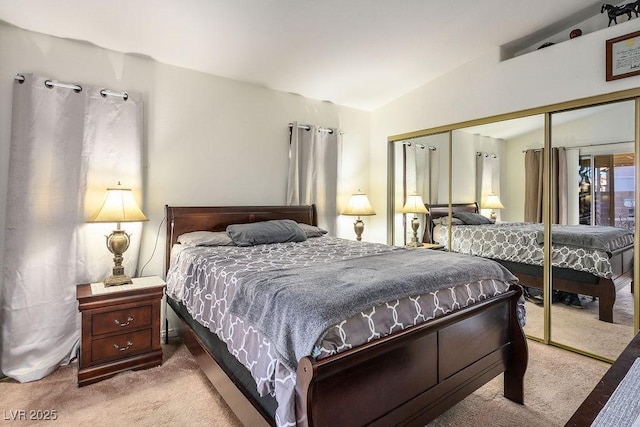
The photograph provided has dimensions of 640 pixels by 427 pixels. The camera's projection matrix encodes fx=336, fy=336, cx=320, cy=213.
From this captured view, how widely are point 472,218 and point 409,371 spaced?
237 cm

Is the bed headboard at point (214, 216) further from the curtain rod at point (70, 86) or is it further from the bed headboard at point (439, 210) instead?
the bed headboard at point (439, 210)

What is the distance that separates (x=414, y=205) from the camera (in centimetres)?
399

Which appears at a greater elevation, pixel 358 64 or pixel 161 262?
pixel 358 64

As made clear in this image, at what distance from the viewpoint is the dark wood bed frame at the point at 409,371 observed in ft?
3.98

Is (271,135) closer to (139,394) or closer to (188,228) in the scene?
(188,228)

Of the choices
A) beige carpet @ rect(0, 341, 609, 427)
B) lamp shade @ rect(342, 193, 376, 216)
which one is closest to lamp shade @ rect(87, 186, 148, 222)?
beige carpet @ rect(0, 341, 609, 427)

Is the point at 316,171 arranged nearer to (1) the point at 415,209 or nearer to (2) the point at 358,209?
(2) the point at 358,209

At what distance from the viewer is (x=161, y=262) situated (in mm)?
2986

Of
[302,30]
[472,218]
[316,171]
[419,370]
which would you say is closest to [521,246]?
[472,218]

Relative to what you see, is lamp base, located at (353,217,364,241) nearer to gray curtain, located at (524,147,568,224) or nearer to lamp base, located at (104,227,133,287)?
gray curtain, located at (524,147,568,224)

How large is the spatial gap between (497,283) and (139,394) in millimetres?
2283

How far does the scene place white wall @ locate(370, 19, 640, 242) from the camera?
2.55 m

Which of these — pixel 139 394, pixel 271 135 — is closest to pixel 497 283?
pixel 139 394

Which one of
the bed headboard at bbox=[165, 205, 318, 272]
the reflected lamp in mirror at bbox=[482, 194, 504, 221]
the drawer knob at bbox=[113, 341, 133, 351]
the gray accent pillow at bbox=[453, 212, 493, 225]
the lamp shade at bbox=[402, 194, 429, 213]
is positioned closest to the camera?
the drawer knob at bbox=[113, 341, 133, 351]
